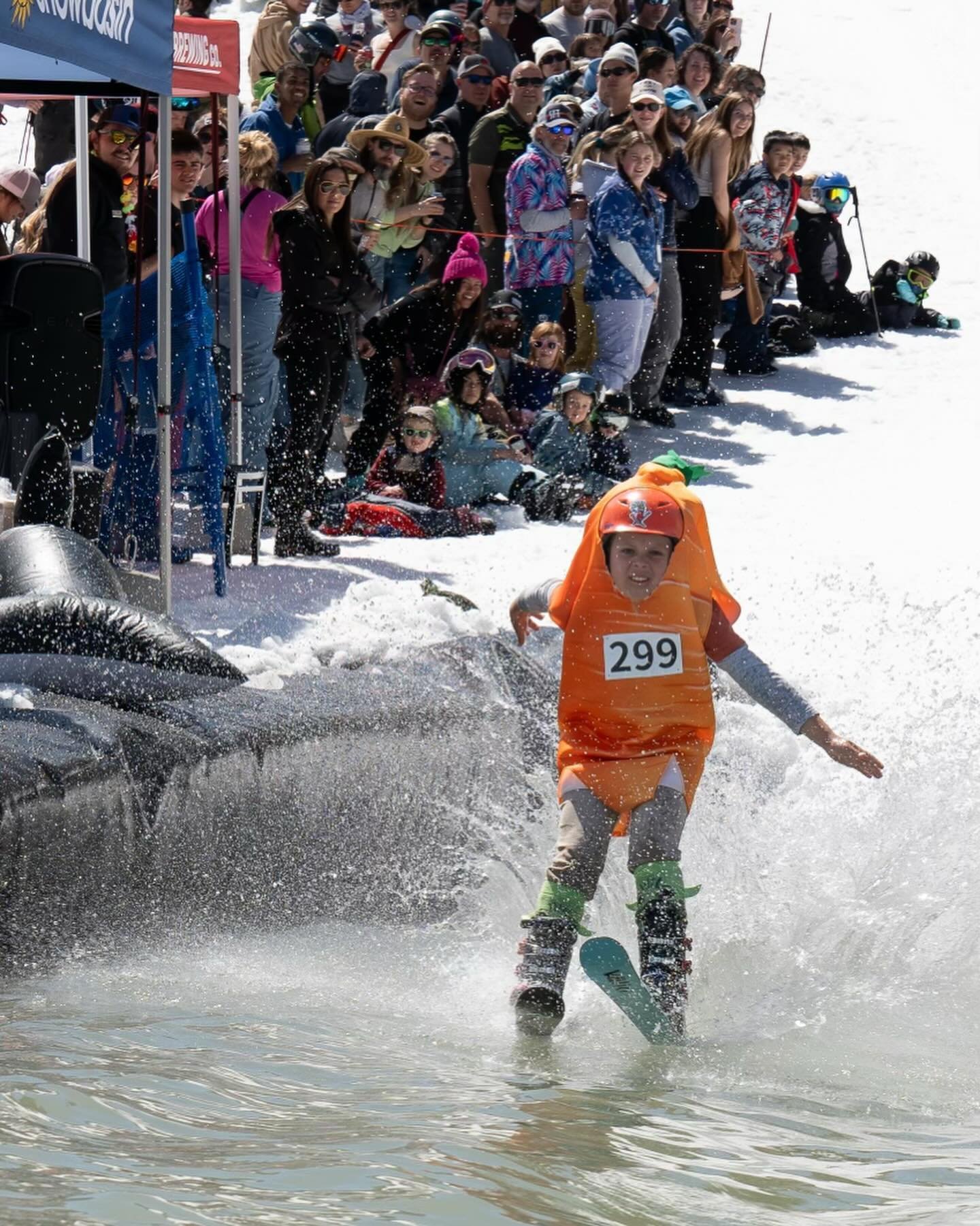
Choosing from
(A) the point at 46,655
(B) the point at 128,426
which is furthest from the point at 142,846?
(B) the point at 128,426

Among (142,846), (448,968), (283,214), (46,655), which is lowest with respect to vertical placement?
(448,968)

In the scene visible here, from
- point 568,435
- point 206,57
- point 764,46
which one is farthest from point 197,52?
point 764,46

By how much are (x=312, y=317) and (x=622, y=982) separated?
5.62 m

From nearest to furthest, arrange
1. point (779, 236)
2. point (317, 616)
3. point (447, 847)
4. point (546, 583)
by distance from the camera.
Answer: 1. point (546, 583)
2. point (447, 847)
3. point (317, 616)
4. point (779, 236)

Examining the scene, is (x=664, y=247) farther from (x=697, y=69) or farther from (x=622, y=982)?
(x=622, y=982)

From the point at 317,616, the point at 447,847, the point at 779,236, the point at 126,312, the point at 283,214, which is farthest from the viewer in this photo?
the point at 779,236

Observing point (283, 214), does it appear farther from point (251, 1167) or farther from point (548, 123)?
point (251, 1167)

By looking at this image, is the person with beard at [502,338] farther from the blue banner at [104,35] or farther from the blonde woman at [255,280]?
the blue banner at [104,35]

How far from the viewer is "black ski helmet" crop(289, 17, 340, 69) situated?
13.1 meters

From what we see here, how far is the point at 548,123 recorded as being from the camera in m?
12.0

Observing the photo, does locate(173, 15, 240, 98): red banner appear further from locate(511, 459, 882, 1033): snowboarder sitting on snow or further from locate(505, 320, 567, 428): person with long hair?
locate(511, 459, 882, 1033): snowboarder sitting on snow

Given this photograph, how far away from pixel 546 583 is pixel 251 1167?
2377 mm

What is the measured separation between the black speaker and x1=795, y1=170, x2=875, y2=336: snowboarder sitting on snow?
9.28 m

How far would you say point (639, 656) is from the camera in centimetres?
530
